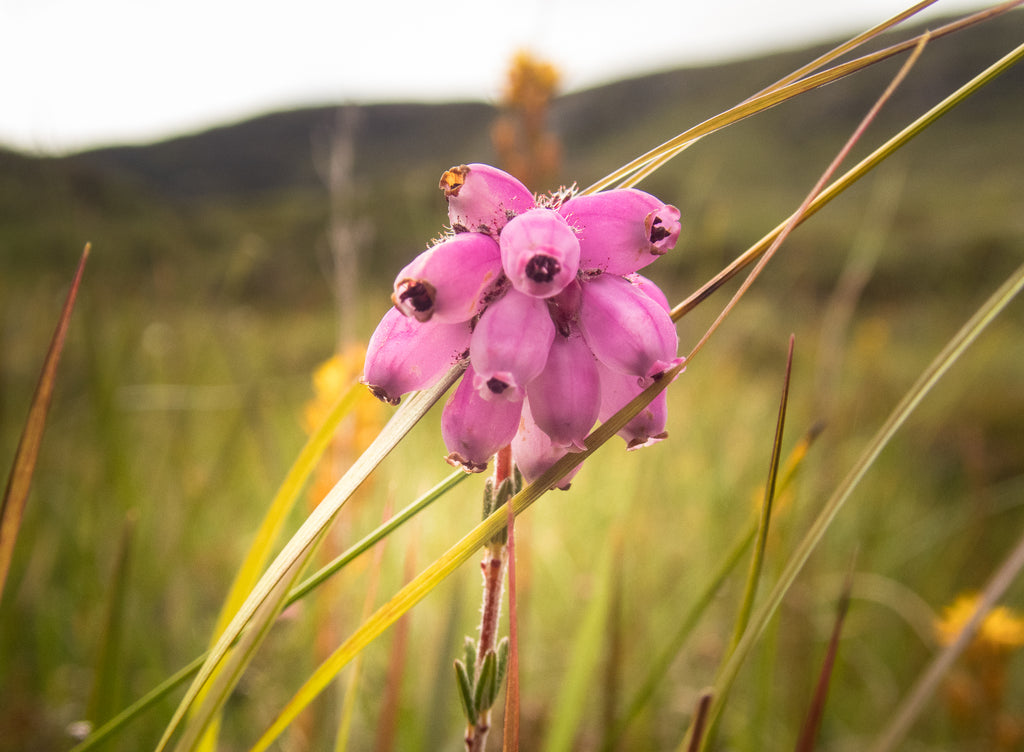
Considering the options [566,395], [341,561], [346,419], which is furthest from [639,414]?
[346,419]

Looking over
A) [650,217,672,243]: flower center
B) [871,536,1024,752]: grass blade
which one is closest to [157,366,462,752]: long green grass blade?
[650,217,672,243]: flower center

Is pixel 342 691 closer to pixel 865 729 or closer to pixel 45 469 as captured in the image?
pixel 45 469

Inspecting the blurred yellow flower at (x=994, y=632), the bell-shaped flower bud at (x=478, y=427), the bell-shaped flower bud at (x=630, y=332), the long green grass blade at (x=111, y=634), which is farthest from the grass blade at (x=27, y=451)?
the blurred yellow flower at (x=994, y=632)

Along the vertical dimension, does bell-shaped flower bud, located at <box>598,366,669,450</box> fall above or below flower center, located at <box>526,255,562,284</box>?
below

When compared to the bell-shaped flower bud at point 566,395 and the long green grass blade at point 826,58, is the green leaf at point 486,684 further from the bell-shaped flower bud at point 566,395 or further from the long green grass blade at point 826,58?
the long green grass blade at point 826,58

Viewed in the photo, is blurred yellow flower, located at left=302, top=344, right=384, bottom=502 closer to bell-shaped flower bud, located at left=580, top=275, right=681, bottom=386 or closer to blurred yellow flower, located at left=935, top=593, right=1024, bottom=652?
bell-shaped flower bud, located at left=580, top=275, right=681, bottom=386

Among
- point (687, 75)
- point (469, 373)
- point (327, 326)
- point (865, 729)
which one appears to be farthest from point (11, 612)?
point (687, 75)

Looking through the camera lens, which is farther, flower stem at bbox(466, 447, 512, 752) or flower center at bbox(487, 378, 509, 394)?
flower stem at bbox(466, 447, 512, 752)

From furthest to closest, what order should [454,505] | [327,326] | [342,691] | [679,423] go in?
1. [327,326]
2. [679,423]
3. [454,505]
4. [342,691]
